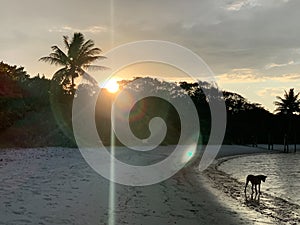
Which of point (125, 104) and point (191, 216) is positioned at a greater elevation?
point (125, 104)

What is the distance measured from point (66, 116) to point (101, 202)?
2752 centimetres

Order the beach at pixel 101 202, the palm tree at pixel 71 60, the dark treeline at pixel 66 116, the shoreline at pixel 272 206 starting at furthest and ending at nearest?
the palm tree at pixel 71 60 < the dark treeline at pixel 66 116 < the shoreline at pixel 272 206 < the beach at pixel 101 202

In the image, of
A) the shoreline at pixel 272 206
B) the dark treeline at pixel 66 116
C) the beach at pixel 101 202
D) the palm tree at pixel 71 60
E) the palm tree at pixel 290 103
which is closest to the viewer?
the beach at pixel 101 202

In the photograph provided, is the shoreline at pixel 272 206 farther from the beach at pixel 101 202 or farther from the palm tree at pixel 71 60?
the palm tree at pixel 71 60

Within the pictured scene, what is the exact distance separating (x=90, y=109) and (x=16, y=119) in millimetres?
9761

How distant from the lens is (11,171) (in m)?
15.8

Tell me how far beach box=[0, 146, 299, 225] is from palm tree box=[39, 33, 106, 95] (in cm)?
2377

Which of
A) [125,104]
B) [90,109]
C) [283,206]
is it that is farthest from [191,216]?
[125,104]

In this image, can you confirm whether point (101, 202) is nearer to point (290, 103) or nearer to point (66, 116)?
point (66, 116)

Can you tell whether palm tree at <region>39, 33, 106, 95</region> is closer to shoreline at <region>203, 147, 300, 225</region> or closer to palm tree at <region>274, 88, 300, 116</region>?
shoreline at <region>203, 147, 300, 225</region>

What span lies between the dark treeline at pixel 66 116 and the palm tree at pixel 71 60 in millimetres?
826

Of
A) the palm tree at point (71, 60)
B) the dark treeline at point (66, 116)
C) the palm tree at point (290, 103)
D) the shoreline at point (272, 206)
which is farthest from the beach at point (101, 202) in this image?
the palm tree at point (290, 103)

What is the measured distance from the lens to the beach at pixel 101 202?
9.41 m

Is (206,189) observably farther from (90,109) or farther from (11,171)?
(90,109)
